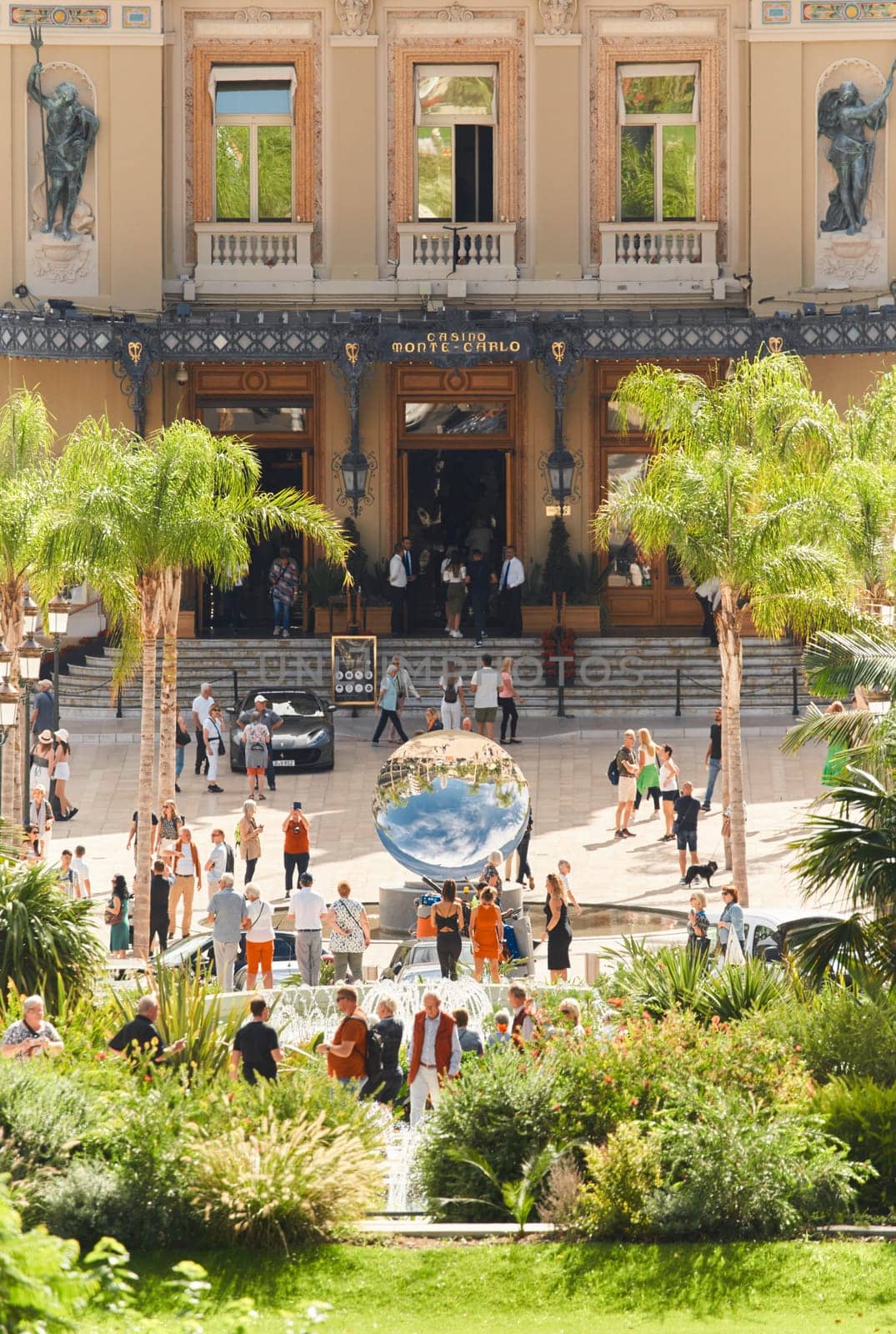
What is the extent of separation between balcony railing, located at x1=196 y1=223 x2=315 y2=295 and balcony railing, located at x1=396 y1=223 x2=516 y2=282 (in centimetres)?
163

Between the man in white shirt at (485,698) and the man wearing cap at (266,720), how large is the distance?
2719 millimetres

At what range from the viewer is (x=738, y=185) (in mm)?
37906

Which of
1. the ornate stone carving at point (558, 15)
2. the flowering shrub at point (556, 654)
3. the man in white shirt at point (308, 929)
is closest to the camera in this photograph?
the man in white shirt at point (308, 929)

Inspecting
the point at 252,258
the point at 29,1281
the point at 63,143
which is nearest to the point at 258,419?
the point at 252,258

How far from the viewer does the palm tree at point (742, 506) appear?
22.6m

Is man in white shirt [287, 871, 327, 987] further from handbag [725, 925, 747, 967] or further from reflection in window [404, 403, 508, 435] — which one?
reflection in window [404, 403, 508, 435]

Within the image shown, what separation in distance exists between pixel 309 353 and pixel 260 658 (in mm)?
5297

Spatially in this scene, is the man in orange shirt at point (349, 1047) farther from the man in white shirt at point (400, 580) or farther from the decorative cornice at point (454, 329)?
the decorative cornice at point (454, 329)

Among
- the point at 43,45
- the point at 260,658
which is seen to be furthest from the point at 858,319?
the point at 43,45

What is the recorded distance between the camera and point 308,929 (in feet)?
65.3

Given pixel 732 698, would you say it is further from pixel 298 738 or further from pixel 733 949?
pixel 298 738

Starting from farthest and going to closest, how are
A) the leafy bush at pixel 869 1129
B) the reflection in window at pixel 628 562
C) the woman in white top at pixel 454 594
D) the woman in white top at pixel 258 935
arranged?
the reflection in window at pixel 628 562 → the woman in white top at pixel 454 594 → the woman in white top at pixel 258 935 → the leafy bush at pixel 869 1129

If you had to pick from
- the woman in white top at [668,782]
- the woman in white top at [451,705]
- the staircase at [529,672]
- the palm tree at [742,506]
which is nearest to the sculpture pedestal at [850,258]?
the staircase at [529,672]

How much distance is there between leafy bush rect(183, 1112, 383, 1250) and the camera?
12375 mm
